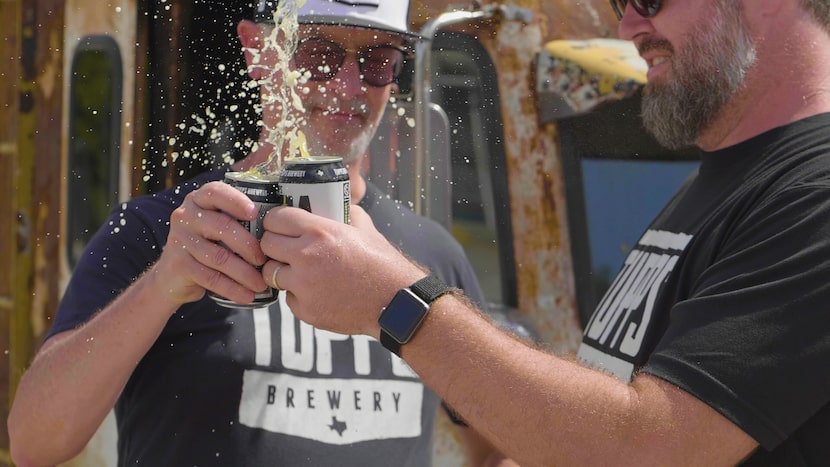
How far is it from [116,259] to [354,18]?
68 cm

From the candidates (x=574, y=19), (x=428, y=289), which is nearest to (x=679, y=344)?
(x=428, y=289)

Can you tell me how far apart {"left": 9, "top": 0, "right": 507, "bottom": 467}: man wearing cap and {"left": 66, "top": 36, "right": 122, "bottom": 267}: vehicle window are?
99cm

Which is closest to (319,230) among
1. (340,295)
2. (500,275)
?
(340,295)

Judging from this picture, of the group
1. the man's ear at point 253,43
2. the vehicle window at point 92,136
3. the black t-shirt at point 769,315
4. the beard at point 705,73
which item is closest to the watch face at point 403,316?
the black t-shirt at point 769,315

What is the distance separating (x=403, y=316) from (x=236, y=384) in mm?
576

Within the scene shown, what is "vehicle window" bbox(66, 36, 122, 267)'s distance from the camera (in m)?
2.68

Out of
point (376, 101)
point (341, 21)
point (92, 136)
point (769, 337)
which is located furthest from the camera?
point (92, 136)

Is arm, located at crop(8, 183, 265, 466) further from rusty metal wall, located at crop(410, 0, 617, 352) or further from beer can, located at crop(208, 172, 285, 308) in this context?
rusty metal wall, located at crop(410, 0, 617, 352)

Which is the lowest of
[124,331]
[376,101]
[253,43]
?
[124,331]

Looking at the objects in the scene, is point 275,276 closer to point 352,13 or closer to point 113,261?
point 113,261

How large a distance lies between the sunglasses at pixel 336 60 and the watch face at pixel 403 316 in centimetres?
→ 75

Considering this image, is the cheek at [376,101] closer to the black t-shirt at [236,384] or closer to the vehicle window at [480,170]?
the black t-shirt at [236,384]

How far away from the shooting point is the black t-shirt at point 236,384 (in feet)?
5.21

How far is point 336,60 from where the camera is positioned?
1.82 m
